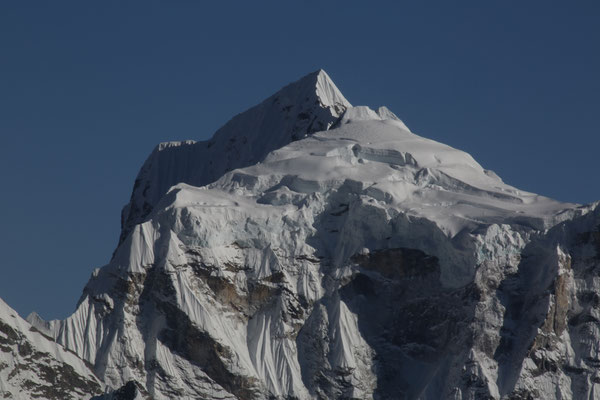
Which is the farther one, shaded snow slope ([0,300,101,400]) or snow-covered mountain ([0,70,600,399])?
snow-covered mountain ([0,70,600,399])

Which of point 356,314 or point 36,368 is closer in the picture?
point 36,368

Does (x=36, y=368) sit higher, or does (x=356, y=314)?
(x=356, y=314)

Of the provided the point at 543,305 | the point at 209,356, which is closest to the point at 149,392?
the point at 209,356

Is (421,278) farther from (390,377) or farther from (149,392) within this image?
(149,392)

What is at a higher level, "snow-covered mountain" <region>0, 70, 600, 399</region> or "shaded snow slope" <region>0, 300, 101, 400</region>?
"snow-covered mountain" <region>0, 70, 600, 399</region>

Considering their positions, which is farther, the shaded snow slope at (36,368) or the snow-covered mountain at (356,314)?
the snow-covered mountain at (356,314)

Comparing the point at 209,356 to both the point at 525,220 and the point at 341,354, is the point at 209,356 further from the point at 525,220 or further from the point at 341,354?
the point at 525,220

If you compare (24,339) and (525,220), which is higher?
(525,220)

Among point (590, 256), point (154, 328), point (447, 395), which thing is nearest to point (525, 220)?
point (590, 256)

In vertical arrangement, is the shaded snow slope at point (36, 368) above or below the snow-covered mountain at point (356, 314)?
below
